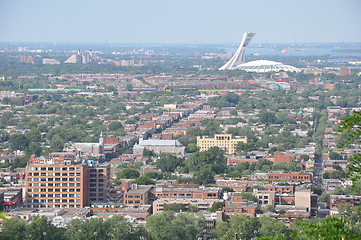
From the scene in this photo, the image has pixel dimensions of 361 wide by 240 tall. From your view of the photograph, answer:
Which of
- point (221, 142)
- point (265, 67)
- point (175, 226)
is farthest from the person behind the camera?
point (265, 67)

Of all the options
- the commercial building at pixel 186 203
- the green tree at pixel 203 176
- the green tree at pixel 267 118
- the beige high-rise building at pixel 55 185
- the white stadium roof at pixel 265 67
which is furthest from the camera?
the white stadium roof at pixel 265 67

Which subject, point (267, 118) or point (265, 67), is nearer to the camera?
point (267, 118)

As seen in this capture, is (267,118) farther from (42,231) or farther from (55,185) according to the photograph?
(42,231)

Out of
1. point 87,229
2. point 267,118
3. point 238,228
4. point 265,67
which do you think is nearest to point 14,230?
point 87,229

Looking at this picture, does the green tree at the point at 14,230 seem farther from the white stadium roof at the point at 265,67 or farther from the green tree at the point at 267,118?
the white stadium roof at the point at 265,67

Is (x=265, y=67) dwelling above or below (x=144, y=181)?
below

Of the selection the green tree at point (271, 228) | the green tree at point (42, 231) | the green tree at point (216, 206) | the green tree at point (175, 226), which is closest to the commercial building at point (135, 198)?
the green tree at point (216, 206)

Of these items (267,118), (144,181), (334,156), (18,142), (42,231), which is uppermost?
(42,231)

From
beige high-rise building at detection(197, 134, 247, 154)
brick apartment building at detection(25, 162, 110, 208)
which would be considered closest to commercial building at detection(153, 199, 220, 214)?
brick apartment building at detection(25, 162, 110, 208)

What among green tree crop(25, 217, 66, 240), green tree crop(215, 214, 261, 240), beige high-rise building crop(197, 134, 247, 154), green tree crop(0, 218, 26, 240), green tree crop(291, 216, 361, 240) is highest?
green tree crop(291, 216, 361, 240)

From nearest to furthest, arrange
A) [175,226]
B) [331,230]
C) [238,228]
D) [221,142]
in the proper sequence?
[331,230] → [175,226] → [238,228] → [221,142]

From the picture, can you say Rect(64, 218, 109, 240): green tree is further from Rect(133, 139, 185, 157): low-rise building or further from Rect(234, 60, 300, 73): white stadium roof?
Rect(234, 60, 300, 73): white stadium roof
